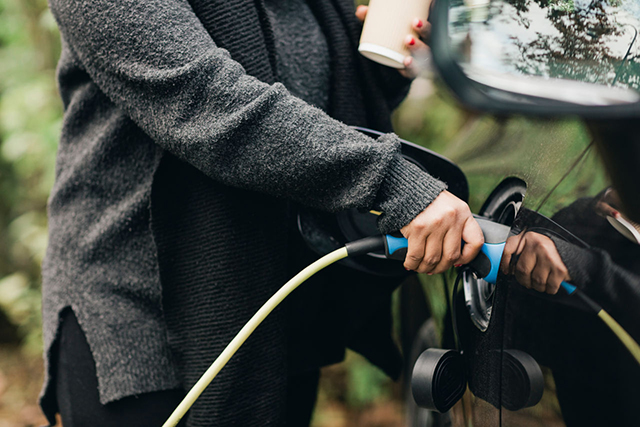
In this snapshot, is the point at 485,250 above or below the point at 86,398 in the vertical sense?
above

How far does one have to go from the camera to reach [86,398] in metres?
1.10

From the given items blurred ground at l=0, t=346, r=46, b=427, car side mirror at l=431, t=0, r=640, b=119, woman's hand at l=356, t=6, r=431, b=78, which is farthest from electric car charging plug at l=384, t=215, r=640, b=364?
blurred ground at l=0, t=346, r=46, b=427

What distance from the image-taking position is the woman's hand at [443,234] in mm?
842

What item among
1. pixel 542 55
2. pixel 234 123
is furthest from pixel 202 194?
pixel 542 55

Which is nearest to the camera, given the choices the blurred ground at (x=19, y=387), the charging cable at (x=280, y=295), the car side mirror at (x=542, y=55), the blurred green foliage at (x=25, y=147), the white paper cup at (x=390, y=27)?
the car side mirror at (x=542, y=55)

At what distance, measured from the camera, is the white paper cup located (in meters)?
1.08

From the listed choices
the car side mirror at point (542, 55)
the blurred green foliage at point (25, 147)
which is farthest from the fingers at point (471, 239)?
the blurred green foliage at point (25, 147)

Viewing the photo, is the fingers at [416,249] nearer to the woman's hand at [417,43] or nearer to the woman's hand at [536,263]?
the woman's hand at [536,263]

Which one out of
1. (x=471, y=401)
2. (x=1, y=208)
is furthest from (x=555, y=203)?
(x=1, y=208)

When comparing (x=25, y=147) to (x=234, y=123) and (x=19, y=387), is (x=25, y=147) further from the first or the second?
(x=234, y=123)

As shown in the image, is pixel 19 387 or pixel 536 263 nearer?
pixel 536 263

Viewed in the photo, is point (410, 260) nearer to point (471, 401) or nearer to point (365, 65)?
point (471, 401)

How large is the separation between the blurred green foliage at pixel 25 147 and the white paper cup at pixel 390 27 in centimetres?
191

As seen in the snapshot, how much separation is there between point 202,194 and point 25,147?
1956 millimetres
